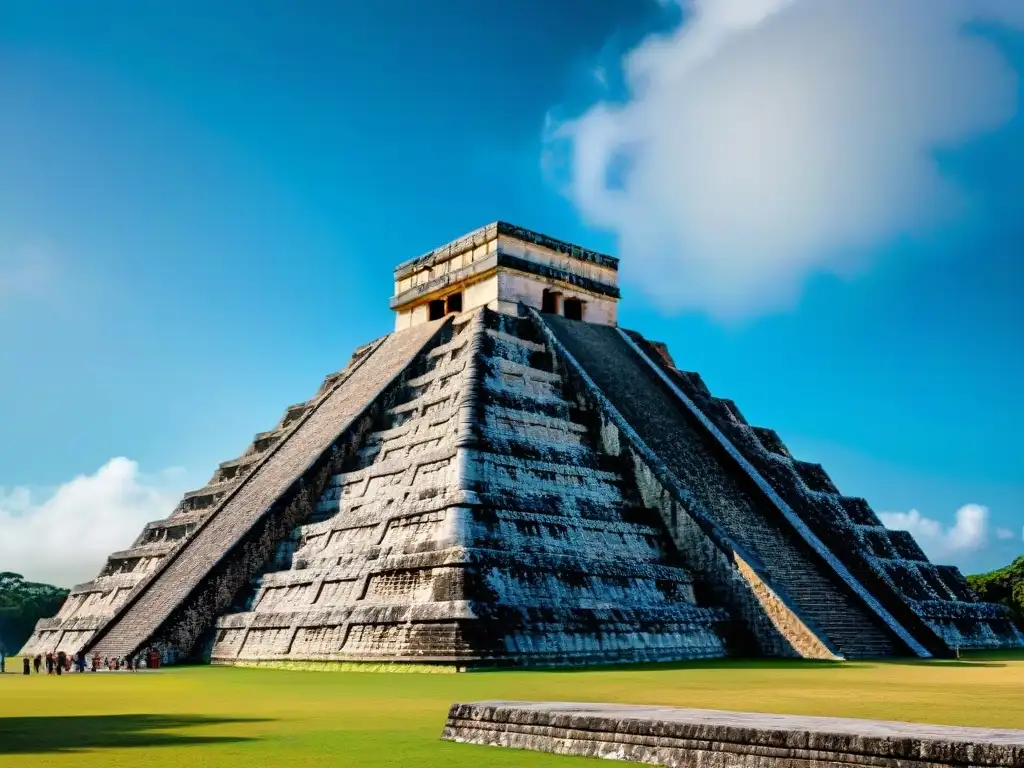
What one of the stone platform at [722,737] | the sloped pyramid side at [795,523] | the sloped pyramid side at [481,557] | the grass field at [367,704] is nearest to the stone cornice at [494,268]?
the sloped pyramid side at [795,523]

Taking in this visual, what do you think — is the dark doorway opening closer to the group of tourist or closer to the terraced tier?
the terraced tier

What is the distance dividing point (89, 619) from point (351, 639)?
7.41 metres

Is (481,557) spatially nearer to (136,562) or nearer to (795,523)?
(795,523)

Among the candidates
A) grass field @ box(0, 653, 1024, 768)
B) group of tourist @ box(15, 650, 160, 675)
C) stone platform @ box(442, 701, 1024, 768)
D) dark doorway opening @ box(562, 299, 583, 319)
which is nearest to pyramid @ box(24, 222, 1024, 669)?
group of tourist @ box(15, 650, 160, 675)

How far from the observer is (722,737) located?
4141 millimetres

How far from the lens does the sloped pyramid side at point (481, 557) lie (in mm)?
11672

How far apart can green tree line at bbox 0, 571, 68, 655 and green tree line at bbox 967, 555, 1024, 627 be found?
95.3 feet

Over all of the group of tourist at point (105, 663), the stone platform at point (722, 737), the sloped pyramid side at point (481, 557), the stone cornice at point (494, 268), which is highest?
the stone cornice at point (494, 268)

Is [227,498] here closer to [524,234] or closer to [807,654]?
[524,234]

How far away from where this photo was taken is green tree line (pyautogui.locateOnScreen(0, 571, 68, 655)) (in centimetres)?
3388

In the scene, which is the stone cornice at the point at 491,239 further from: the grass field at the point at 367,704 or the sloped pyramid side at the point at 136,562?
the grass field at the point at 367,704

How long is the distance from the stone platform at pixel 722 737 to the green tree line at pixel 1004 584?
72.2 feet

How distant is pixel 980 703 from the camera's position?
6.96 meters

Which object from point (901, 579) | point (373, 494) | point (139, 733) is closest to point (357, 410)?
point (373, 494)
